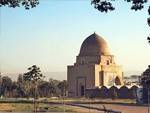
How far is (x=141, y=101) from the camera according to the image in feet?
187

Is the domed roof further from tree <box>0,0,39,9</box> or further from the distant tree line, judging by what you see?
tree <box>0,0,39,9</box>

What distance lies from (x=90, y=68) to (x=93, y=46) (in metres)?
4.01

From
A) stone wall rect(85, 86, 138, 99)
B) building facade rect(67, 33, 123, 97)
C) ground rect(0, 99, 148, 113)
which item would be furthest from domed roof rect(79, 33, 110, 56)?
ground rect(0, 99, 148, 113)

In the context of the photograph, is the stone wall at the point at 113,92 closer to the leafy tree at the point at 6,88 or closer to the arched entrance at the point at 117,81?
the arched entrance at the point at 117,81

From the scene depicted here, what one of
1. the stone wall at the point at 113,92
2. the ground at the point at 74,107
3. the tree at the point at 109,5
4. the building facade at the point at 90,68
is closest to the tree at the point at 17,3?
the tree at the point at 109,5

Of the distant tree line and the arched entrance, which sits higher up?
the arched entrance

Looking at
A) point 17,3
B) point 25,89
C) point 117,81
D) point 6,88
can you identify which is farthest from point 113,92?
point 17,3

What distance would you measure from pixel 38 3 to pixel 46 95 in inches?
2924

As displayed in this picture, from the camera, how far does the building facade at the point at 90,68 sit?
285 ft

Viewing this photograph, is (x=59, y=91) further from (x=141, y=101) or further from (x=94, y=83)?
(x=141, y=101)

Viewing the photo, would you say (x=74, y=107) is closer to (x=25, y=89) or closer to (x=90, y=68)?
(x=25, y=89)

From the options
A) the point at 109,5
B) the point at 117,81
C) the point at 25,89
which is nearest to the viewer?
the point at 109,5

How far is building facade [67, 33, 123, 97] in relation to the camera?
8688 centimetres

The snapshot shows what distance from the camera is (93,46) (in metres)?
87.0
